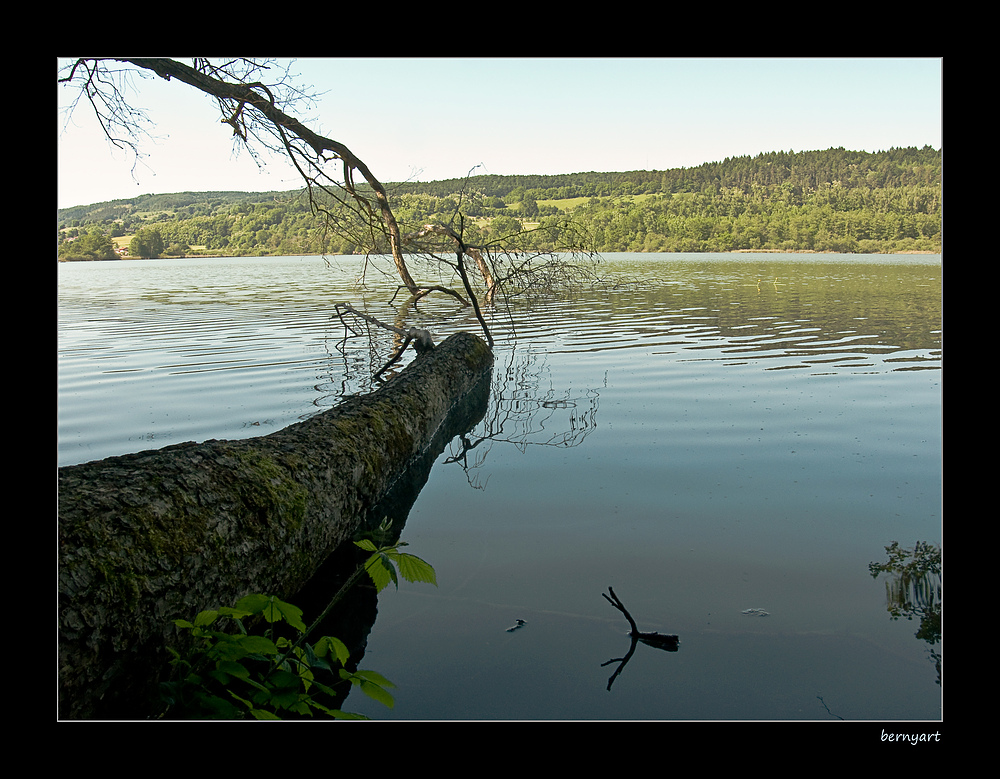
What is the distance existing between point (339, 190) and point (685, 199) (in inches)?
3032

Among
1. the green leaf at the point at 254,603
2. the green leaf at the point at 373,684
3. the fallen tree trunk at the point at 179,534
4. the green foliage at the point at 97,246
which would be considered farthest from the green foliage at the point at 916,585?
the green foliage at the point at 97,246

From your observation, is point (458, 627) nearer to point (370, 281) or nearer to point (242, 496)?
point (242, 496)

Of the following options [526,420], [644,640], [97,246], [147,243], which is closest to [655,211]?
[147,243]

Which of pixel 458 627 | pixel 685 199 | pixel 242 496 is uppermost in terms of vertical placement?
pixel 685 199

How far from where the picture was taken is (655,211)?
7294cm

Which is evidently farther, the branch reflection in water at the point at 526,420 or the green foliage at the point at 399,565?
the branch reflection in water at the point at 526,420

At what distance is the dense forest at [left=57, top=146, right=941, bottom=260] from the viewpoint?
23.0 m

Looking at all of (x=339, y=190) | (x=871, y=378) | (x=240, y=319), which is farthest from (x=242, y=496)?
(x=240, y=319)

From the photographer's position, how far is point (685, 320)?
17062 millimetres

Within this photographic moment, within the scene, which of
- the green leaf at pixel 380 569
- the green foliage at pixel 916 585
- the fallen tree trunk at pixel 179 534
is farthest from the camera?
the green foliage at pixel 916 585

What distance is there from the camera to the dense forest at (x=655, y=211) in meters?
23.0

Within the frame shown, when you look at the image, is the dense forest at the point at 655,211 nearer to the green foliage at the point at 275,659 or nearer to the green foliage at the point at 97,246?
the green foliage at the point at 97,246

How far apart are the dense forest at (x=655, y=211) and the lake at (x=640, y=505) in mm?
3736
